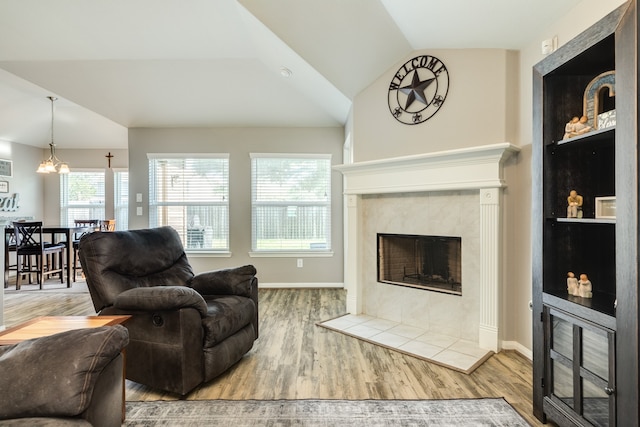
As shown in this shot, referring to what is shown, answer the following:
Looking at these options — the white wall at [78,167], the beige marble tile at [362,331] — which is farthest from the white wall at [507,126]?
the white wall at [78,167]

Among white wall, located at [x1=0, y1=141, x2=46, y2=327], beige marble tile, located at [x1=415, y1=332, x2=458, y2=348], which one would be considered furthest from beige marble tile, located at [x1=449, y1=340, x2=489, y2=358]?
white wall, located at [x1=0, y1=141, x2=46, y2=327]

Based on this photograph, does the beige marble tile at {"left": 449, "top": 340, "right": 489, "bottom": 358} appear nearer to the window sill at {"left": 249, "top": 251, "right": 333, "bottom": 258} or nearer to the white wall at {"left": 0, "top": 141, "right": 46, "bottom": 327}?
the window sill at {"left": 249, "top": 251, "right": 333, "bottom": 258}

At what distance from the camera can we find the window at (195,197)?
4898 millimetres

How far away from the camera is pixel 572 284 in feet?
5.69

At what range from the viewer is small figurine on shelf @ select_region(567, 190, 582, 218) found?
1.73 meters

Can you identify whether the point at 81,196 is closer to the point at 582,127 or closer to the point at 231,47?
the point at 231,47

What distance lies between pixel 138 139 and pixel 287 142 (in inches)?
83.8

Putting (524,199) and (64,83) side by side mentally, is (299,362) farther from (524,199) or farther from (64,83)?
(64,83)

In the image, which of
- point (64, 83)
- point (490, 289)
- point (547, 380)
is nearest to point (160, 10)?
point (64, 83)

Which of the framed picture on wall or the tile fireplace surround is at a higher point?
the framed picture on wall

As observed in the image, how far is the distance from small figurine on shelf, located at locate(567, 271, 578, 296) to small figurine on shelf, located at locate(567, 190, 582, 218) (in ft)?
1.00

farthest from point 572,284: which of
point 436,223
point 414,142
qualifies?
point 414,142

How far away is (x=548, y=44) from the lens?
2.07 metres

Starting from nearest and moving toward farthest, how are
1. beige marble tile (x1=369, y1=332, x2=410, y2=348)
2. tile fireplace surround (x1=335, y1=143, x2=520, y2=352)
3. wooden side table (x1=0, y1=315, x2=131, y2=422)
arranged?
wooden side table (x1=0, y1=315, x2=131, y2=422)
tile fireplace surround (x1=335, y1=143, x2=520, y2=352)
beige marble tile (x1=369, y1=332, x2=410, y2=348)
